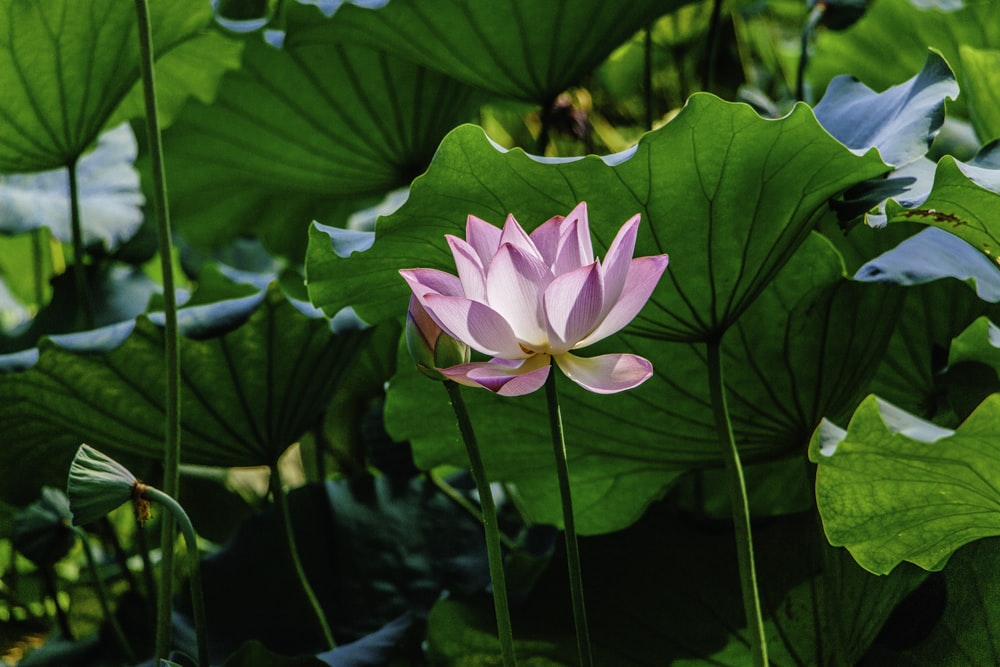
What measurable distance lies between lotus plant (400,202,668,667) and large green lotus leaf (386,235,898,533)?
0.93 ft

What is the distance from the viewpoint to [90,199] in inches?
43.6

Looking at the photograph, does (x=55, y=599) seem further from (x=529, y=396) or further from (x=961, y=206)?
(x=961, y=206)

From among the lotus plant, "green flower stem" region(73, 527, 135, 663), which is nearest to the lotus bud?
the lotus plant

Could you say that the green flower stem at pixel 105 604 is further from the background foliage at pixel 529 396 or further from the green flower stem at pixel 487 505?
the green flower stem at pixel 487 505

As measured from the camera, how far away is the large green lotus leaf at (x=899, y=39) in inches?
51.3

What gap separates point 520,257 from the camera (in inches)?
18.3

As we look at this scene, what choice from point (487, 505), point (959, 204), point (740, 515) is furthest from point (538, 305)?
point (959, 204)

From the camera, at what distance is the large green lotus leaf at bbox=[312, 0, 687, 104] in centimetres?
87

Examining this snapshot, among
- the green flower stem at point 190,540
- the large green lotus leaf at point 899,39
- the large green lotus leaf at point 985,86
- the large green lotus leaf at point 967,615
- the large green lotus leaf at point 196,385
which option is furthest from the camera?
the large green lotus leaf at point 899,39

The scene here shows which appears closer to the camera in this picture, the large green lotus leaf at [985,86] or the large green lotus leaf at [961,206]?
the large green lotus leaf at [961,206]

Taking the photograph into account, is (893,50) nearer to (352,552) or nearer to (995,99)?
(995,99)

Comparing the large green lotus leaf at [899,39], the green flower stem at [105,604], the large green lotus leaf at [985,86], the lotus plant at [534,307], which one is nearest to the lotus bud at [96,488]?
the lotus plant at [534,307]

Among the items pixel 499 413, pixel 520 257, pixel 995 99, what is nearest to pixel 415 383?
pixel 499 413

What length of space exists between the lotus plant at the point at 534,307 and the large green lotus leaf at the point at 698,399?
0.28 m
